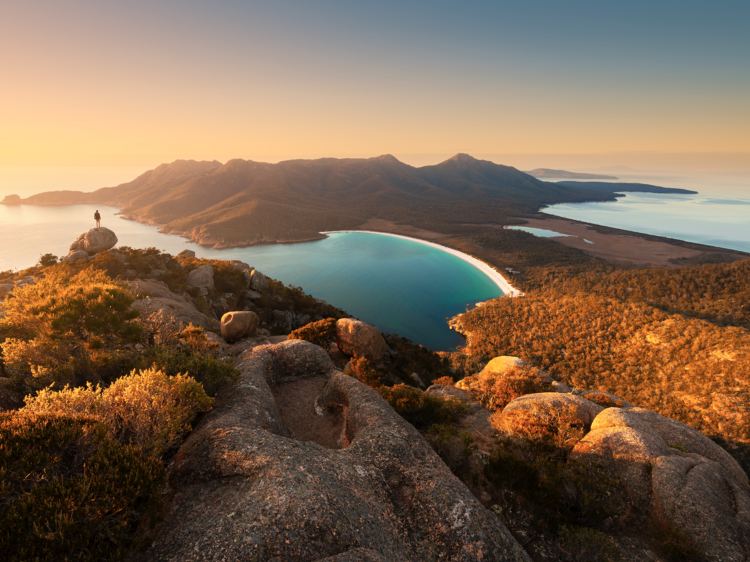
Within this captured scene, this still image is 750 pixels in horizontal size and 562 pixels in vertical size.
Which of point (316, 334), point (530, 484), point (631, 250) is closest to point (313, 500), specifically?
point (530, 484)

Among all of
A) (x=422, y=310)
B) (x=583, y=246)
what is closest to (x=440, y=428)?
(x=422, y=310)

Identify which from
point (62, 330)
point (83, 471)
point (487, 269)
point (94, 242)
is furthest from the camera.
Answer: point (487, 269)

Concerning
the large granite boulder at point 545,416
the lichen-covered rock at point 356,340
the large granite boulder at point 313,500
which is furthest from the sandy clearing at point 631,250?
the large granite boulder at point 313,500

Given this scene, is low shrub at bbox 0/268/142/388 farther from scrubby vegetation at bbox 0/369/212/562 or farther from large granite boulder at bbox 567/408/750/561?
large granite boulder at bbox 567/408/750/561

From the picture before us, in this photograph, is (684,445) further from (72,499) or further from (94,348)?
(94,348)

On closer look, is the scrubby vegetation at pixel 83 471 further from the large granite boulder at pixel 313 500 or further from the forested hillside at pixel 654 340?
the forested hillside at pixel 654 340

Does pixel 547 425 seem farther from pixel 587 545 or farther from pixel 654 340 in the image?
pixel 654 340
